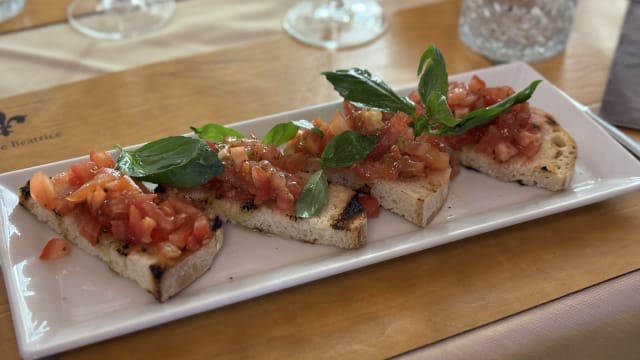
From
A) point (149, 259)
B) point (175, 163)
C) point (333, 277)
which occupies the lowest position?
point (333, 277)

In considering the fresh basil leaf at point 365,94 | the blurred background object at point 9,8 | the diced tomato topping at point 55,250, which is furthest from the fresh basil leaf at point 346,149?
the blurred background object at point 9,8

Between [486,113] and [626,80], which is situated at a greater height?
[486,113]

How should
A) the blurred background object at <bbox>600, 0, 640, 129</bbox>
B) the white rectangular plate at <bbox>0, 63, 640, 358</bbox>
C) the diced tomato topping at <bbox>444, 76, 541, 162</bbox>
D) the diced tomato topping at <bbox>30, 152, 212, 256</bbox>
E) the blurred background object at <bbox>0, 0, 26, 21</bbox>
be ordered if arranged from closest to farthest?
the white rectangular plate at <bbox>0, 63, 640, 358</bbox>, the diced tomato topping at <bbox>30, 152, 212, 256</bbox>, the diced tomato topping at <bbox>444, 76, 541, 162</bbox>, the blurred background object at <bbox>600, 0, 640, 129</bbox>, the blurred background object at <bbox>0, 0, 26, 21</bbox>

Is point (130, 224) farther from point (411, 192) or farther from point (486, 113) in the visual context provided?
point (486, 113)

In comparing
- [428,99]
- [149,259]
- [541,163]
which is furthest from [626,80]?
[149,259]

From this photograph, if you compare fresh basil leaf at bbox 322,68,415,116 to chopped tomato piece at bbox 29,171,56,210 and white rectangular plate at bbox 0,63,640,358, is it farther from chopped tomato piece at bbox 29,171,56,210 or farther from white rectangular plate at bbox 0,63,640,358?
chopped tomato piece at bbox 29,171,56,210

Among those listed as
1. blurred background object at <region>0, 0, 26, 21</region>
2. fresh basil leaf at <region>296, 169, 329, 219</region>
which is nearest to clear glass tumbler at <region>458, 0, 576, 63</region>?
fresh basil leaf at <region>296, 169, 329, 219</region>
